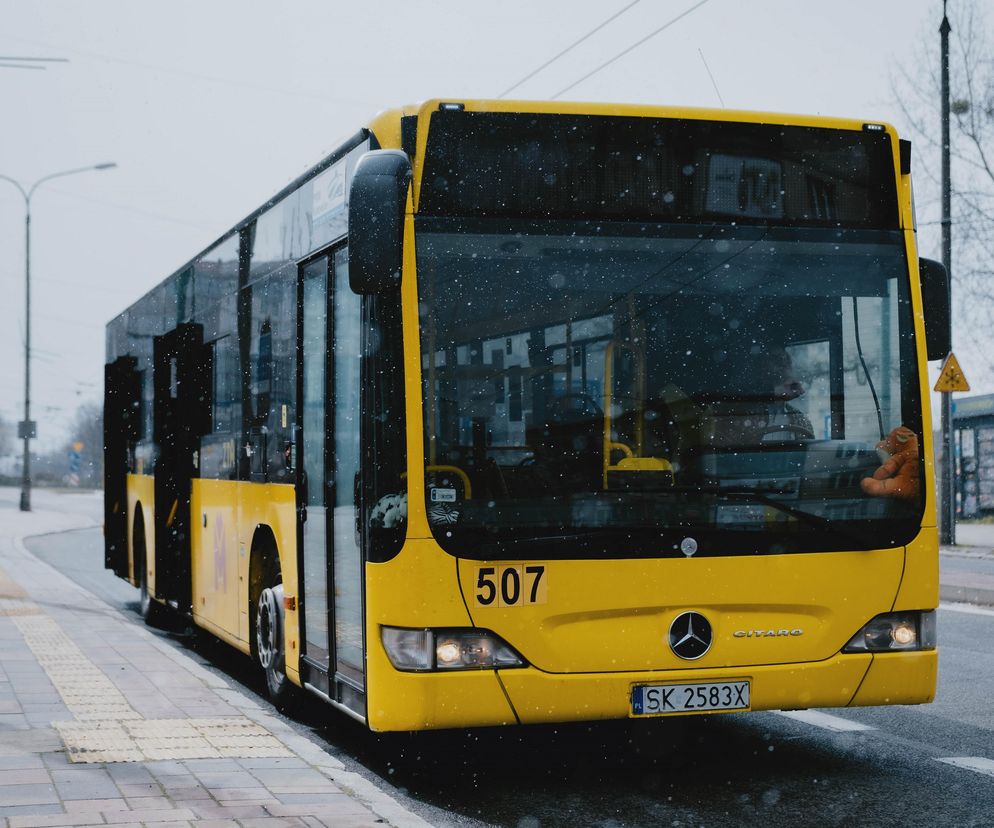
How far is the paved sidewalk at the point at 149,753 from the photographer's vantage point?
560 centimetres

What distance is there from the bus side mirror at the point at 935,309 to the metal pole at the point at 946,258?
19.1 m

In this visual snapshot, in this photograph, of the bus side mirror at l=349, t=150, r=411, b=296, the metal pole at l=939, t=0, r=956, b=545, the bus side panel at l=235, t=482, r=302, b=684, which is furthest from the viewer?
the metal pole at l=939, t=0, r=956, b=545

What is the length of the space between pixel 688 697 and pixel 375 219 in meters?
2.38

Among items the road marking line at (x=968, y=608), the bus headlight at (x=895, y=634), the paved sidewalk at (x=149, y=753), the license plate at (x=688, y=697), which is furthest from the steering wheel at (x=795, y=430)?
the road marking line at (x=968, y=608)

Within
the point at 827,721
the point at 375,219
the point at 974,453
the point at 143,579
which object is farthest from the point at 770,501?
the point at 974,453

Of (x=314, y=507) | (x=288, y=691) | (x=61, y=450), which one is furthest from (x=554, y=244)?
(x=61, y=450)

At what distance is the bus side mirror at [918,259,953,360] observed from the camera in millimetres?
6992

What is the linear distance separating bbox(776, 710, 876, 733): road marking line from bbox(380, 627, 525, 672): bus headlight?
2.56 m

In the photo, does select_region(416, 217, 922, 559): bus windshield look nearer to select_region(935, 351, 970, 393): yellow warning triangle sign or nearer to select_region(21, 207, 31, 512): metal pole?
select_region(935, 351, 970, 393): yellow warning triangle sign

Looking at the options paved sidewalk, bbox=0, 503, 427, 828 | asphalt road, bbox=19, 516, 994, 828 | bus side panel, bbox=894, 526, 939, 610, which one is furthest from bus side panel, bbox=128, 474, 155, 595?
bus side panel, bbox=894, 526, 939, 610

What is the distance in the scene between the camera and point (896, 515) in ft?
21.5

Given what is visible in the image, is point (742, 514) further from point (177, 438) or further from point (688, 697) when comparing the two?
point (177, 438)

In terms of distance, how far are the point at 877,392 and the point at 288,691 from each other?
3.86 metres

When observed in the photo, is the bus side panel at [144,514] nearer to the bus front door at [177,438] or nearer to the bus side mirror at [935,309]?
the bus front door at [177,438]
